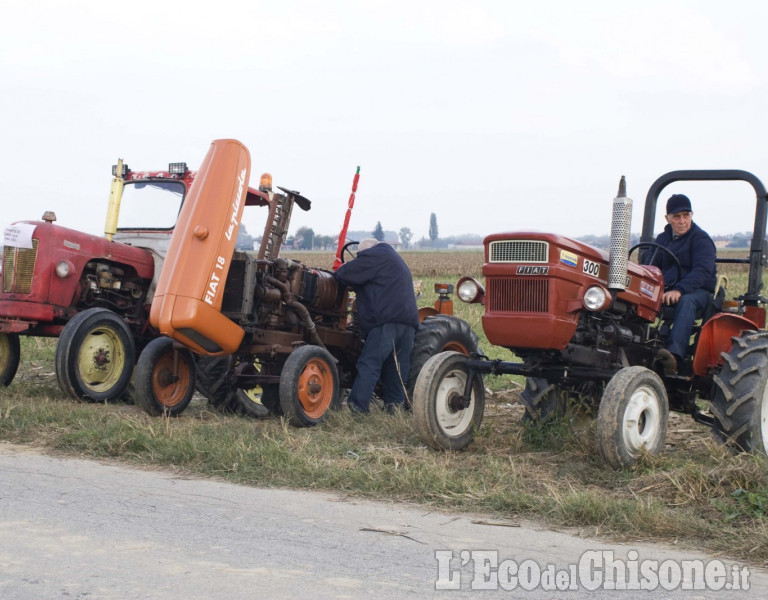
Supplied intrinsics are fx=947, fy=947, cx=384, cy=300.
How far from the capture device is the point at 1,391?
31.6ft

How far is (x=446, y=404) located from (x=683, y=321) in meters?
1.98

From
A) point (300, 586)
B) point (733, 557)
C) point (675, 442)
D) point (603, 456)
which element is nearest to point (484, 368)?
point (603, 456)

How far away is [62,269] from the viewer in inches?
374

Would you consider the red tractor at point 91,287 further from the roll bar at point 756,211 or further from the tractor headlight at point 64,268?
the roll bar at point 756,211

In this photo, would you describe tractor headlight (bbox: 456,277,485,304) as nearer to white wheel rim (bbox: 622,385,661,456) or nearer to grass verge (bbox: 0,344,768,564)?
grass verge (bbox: 0,344,768,564)

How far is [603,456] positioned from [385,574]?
8.01 feet

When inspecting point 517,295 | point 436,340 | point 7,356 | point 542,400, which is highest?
point 517,295

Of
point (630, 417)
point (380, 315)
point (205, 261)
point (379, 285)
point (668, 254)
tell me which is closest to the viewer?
point (630, 417)

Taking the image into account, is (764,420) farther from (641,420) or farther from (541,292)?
(541,292)

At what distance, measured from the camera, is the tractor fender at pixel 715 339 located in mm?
7043

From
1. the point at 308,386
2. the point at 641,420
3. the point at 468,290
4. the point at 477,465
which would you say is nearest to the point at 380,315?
the point at 308,386

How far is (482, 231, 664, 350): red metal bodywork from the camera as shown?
6.46m

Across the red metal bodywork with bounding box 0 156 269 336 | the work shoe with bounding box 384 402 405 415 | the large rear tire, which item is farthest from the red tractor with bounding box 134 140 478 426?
the red metal bodywork with bounding box 0 156 269 336

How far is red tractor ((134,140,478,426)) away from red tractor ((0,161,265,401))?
2.68 ft
